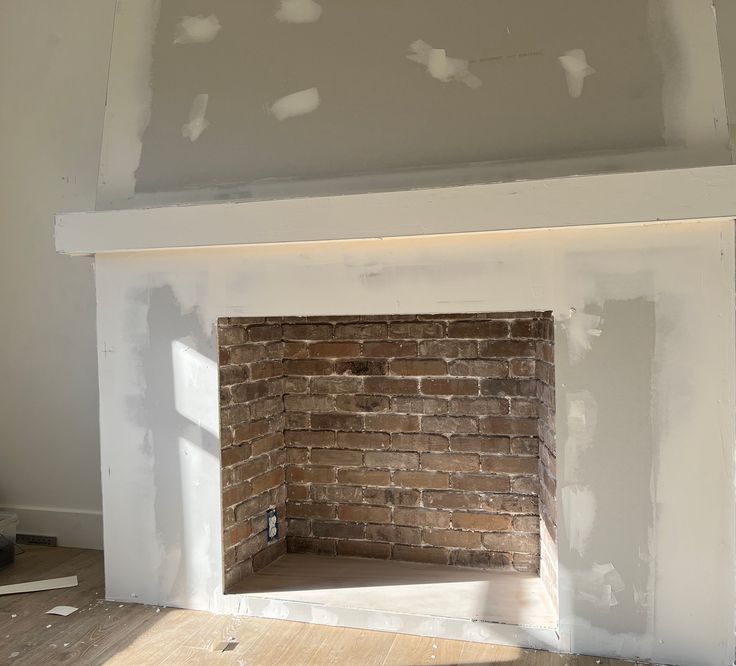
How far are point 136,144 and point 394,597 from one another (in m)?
2.12

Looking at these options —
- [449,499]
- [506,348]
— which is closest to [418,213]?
[506,348]

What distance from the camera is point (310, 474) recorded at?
3.49 m

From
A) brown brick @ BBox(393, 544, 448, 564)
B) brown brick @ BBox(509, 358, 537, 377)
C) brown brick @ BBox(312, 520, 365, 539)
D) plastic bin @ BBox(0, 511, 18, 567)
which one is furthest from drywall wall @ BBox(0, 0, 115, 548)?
Result: brown brick @ BBox(509, 358, 537, 377)

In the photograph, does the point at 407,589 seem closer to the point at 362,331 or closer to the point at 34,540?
the point at 362,331

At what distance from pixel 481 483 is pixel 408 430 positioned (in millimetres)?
409

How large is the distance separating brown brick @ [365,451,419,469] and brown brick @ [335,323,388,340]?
55cm

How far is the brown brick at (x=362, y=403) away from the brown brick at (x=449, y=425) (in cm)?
21

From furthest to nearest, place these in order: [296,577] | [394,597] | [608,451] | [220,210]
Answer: [296,577]
[394,597]
[220,210]
[608,451]

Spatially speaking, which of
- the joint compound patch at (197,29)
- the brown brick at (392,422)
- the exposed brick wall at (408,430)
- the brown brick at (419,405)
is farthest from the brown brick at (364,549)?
the joint compound patch at (197,29)

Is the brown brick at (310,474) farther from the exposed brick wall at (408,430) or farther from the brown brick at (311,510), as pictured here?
the brown brick at (311,510)

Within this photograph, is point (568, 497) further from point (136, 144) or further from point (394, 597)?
point (136, 144)

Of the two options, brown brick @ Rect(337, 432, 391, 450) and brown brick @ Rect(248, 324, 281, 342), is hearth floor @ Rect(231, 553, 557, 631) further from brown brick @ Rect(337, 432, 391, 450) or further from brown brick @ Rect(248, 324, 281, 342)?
brown brick @ Rect(248, 324, 281, 342)

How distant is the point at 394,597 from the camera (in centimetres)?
286

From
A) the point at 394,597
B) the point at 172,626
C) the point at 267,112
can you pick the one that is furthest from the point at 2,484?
the point at 267,112
